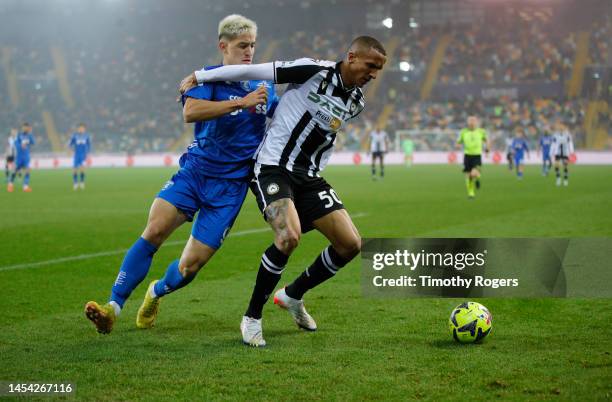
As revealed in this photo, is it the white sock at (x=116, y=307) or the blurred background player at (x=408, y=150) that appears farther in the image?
the blurred background player at (x=408, y=150)

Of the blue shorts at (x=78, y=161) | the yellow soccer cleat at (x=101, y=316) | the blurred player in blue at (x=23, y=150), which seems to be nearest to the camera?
the yellow soccer cleat at (x=101, y=316)

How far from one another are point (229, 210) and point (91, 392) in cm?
198

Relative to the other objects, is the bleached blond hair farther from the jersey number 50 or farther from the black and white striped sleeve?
the jersey number 50

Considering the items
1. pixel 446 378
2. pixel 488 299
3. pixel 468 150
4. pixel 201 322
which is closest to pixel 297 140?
pixel 201 322

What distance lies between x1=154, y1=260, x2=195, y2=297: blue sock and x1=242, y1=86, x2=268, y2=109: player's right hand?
135 centimetres

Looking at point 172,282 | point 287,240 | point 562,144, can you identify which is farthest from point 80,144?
point 287,240

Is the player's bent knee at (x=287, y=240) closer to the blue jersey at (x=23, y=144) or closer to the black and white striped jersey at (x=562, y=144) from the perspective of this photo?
the black and white striped jersey at (x=562, y=144)

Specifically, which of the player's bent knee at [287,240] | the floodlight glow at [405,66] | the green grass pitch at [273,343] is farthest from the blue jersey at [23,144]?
the floodlight glow at [405,66]

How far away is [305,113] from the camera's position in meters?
5.79

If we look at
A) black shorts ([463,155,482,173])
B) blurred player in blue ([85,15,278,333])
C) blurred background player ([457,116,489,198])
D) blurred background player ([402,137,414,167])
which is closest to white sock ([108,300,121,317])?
blurred player in blue ([85,15,278,333])

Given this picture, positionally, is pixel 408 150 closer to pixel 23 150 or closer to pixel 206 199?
pixel 23 150

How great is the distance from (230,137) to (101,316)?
1.54 m

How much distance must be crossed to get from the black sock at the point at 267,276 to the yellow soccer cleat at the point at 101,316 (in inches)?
36.0

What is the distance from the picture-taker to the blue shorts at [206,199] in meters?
5.83
